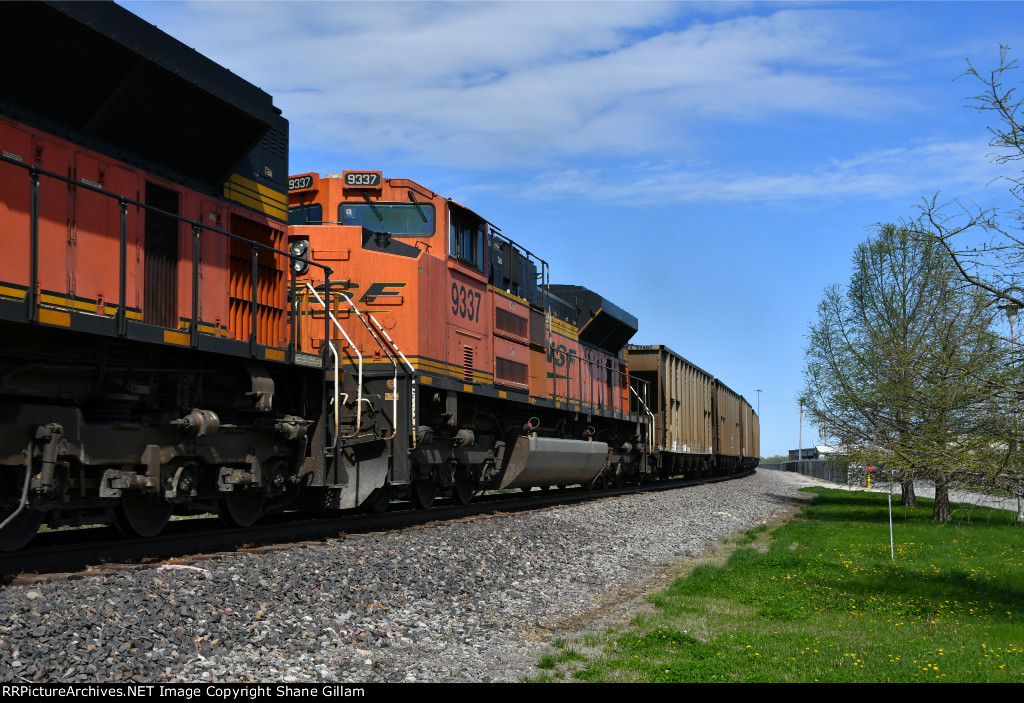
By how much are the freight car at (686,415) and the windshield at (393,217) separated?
12.8m

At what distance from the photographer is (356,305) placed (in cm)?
1152

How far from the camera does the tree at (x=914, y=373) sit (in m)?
7.23

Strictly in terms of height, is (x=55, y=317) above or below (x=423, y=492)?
above

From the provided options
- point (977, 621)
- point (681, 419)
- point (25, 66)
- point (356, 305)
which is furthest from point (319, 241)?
point (681, 419)

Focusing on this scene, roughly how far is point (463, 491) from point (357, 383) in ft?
12.7

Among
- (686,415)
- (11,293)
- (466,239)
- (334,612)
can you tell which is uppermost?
(466,239)

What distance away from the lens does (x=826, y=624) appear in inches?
283

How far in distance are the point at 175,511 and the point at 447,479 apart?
464 cm

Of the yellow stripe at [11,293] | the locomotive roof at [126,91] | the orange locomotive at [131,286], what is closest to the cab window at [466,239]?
the orange locomotive at [131,286]

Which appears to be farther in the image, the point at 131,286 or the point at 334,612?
the point at 131,286

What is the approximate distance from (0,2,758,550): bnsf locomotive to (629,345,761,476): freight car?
11.0 meters

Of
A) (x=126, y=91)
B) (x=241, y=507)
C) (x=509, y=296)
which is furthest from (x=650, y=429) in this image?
(x=126, y=91)

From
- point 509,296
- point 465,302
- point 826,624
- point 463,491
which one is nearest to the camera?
point 826,624

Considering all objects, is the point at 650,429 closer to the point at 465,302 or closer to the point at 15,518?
the point at 465,302
